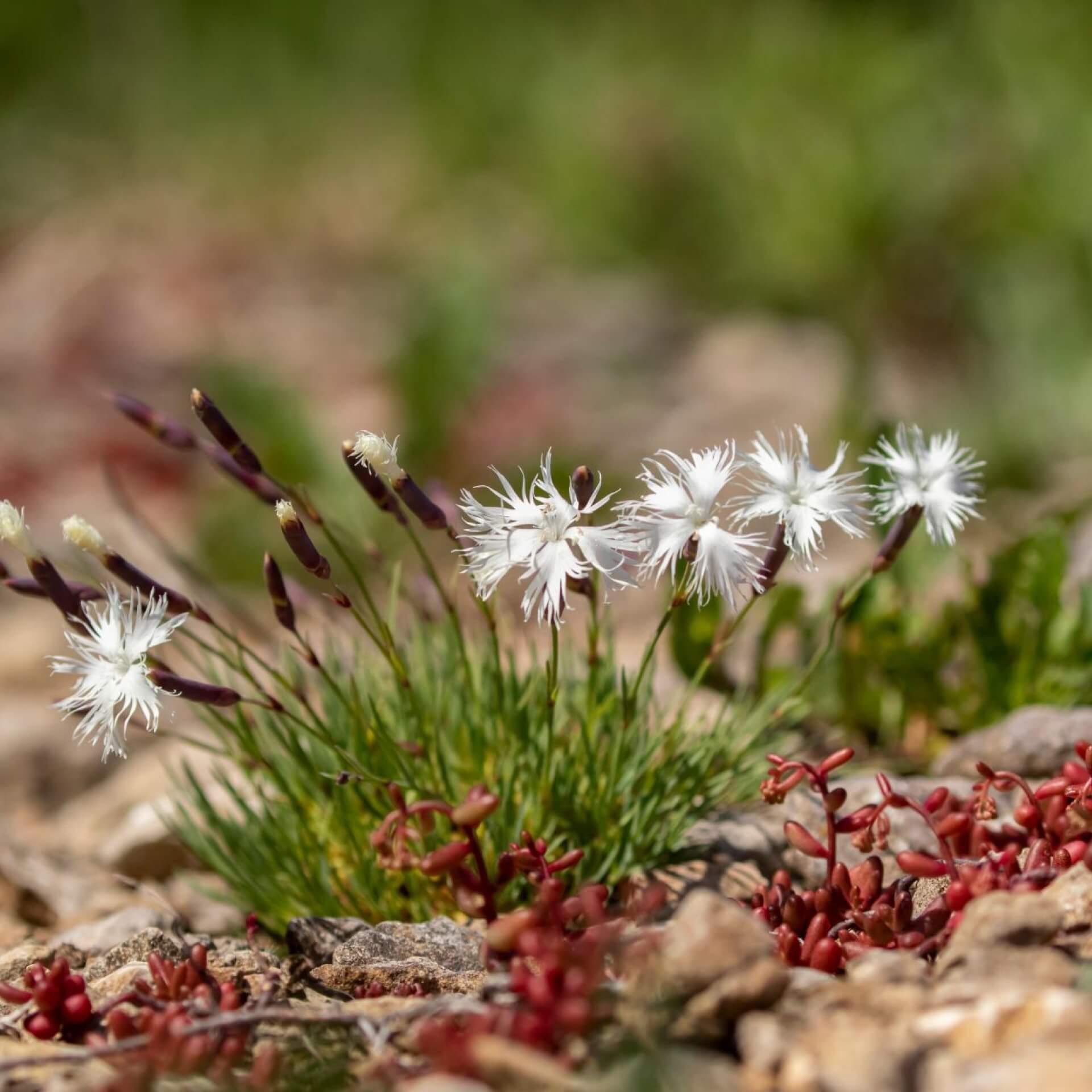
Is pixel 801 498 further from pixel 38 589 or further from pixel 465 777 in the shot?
pixel 38 589

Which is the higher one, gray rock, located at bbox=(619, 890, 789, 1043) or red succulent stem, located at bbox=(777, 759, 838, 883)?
red succulent stem, located at bbox=(777, 759, 838, 883)

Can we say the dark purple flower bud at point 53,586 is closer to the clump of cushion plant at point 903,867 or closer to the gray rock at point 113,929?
the gray rock at point 113,929

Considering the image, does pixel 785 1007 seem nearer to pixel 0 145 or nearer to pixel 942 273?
pixel 942 273

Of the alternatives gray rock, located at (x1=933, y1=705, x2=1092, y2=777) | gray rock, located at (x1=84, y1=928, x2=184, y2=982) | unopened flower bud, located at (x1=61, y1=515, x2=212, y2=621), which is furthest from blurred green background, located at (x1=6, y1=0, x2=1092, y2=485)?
gray rock, located at (x1=84, y1=928, x2=184, y2=982)

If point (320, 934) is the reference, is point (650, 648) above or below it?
above

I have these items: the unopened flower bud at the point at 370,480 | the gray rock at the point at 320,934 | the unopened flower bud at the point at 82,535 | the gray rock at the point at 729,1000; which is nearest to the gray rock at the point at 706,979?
the gray rock at the point at 729,1000

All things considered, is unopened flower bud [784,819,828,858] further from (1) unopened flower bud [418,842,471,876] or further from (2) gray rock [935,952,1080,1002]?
(1) unopened flower bud [418,842,471,876]

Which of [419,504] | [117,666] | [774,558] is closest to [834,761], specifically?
[774,558]
